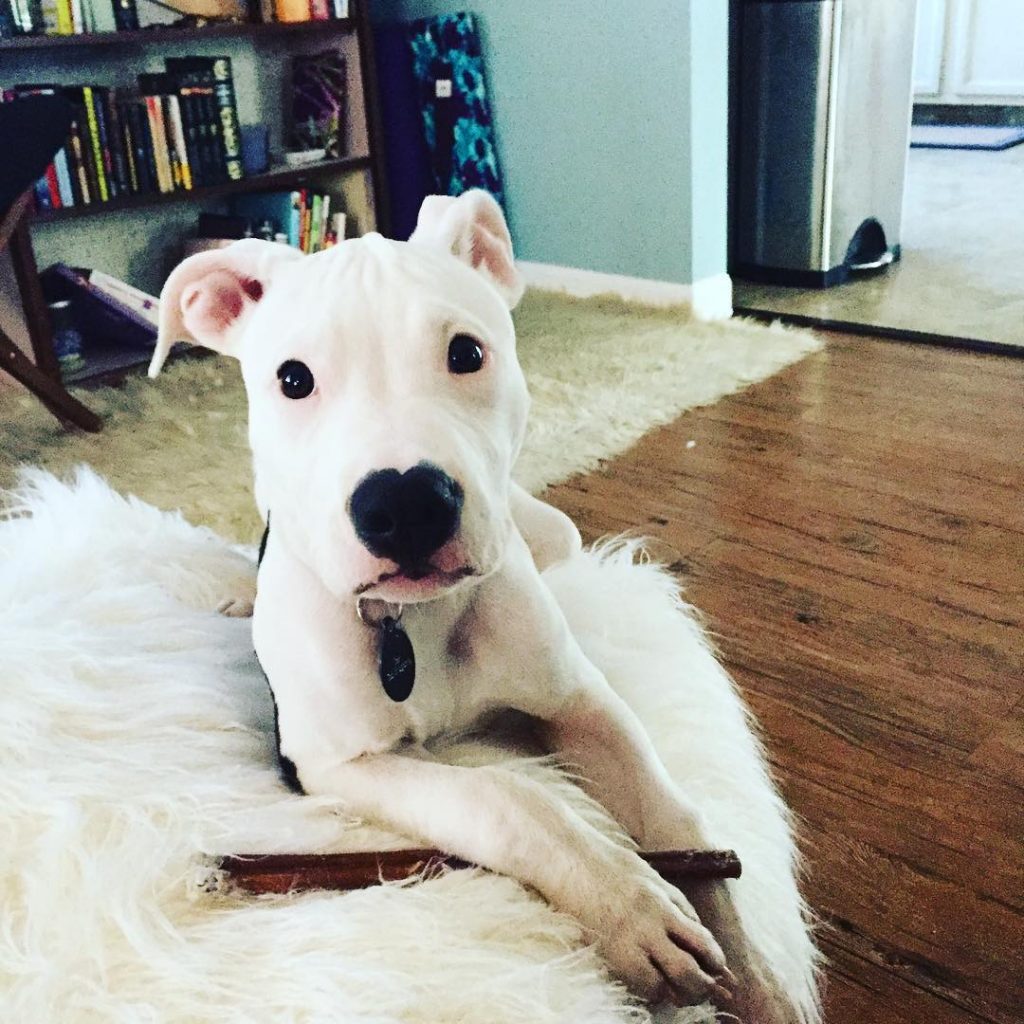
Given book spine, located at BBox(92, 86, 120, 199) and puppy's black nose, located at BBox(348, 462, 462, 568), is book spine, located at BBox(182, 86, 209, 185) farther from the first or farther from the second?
puppy's black nose, located at BBox(348, 462, 462, 568)

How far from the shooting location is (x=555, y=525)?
1.43m

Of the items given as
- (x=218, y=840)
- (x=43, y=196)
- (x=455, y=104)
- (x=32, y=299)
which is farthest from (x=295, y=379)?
(x=455, y=104)

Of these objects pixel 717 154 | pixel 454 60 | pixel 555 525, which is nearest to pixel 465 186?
pixel 454 60

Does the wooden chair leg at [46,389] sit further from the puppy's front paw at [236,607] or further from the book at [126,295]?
the puppy's front paw at [236,607]

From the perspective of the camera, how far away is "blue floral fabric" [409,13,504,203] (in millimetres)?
3420

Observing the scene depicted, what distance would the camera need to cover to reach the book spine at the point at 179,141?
2930 mm

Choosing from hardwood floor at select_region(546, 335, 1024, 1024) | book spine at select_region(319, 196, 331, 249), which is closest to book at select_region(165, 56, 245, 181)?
book spine at select_region(319, 196, 331, 249)

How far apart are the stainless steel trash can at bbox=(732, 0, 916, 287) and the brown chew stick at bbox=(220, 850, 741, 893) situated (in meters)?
2.92

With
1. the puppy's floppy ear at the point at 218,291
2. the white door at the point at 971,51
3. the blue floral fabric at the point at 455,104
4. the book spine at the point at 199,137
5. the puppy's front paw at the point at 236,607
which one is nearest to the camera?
A: the puppy's floppy ear at the point at 218,291

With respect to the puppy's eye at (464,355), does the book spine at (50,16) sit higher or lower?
higher

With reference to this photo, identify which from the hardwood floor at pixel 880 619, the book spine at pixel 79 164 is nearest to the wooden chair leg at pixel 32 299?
the book spine at pixel 79 164

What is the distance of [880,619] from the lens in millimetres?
1575

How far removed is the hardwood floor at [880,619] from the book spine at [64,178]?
1688 millimetres

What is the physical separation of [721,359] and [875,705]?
→ 1555mm
